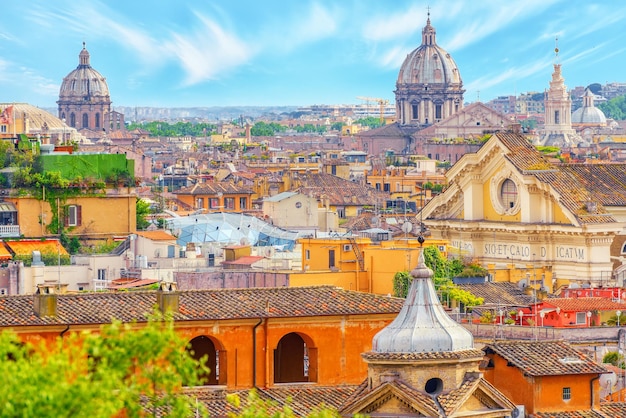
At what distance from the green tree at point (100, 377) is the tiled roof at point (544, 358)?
36.7ft

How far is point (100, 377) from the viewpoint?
24312 millimetres

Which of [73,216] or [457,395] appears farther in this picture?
[73,216]

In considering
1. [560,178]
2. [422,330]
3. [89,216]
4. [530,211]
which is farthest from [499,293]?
[422,330]

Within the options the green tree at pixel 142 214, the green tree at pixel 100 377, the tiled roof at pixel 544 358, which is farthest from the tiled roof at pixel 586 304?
the green tree at pixel 142 214

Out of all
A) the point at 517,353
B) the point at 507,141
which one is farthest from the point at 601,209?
the point at 517,353

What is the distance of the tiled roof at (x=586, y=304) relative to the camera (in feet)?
156

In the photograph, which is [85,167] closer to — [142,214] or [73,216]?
[73,216]

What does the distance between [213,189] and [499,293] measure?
45522 millimetres

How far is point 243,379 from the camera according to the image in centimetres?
3656

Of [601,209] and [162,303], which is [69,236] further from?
[162,303]

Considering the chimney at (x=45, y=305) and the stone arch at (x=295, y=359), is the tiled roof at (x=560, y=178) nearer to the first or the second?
the stone arch at (x=295, y=359)

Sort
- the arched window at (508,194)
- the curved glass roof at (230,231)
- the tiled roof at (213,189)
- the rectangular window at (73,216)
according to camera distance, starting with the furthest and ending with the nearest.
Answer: the tiled roof at (213,189), the curved glass roof at (230,231), the rectangular window at (73,216), the arched window at (508,194)

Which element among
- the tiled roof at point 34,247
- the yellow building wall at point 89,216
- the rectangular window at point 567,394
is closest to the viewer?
the rectangular window at point 567,394

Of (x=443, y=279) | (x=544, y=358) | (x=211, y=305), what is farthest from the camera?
(x=443, y=279)
